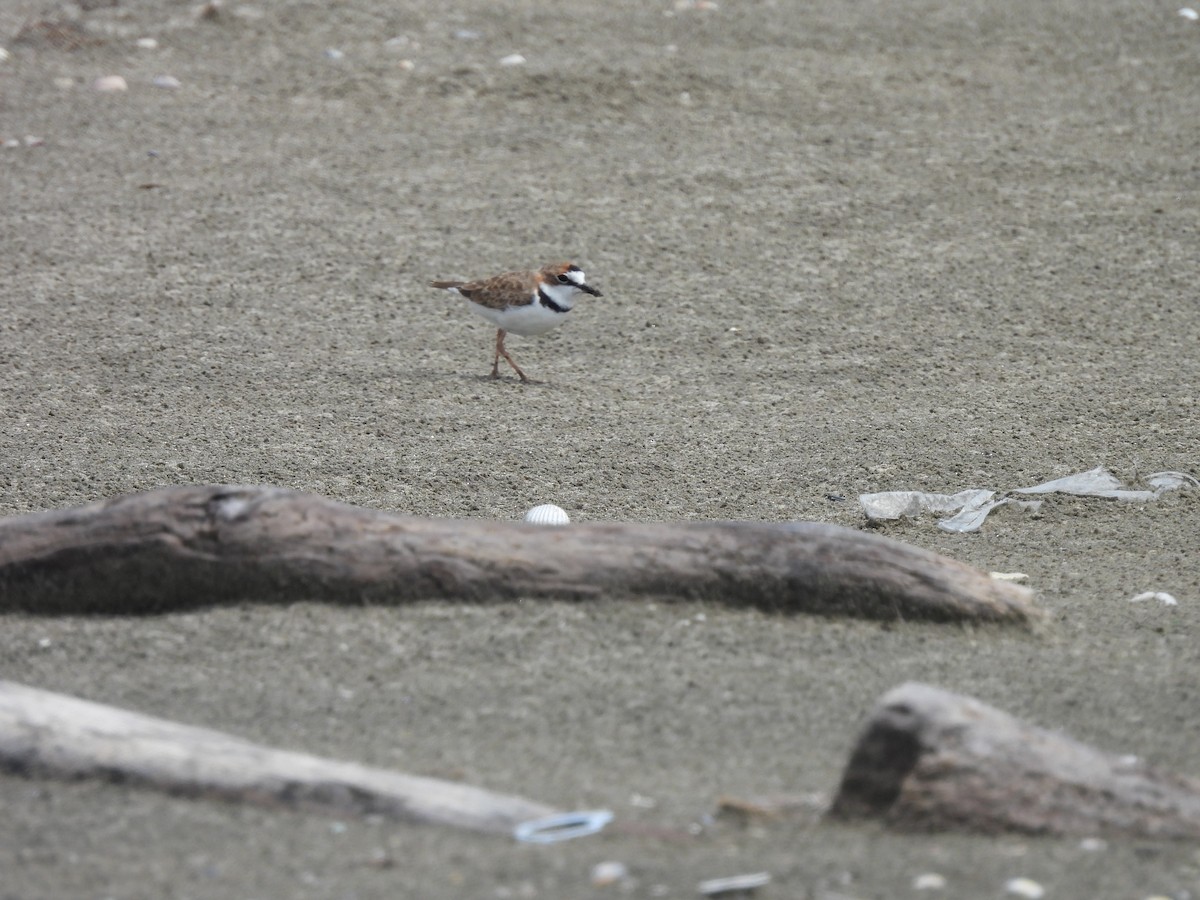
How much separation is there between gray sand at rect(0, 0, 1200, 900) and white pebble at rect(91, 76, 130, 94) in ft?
0.40

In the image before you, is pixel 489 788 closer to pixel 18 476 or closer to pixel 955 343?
pixel 18 476

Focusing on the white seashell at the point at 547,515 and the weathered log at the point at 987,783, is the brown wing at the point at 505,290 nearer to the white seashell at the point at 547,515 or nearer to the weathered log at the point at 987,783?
the white seashell at the point at 547,515

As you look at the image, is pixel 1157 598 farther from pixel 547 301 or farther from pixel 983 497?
pixel 547 301

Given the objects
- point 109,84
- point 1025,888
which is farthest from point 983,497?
point 109,84

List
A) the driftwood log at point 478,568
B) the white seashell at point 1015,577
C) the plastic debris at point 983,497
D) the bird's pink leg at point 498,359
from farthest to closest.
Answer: the bird's pink leg at point 498,359 < the plastic debris at point 983,497 < the white seashell at point 1015,577 < the driftwood log at point 478,568

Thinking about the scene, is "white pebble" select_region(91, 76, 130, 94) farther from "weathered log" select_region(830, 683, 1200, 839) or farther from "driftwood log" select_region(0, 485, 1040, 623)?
"weathered log" select_region(830, 683, 1200, 839)

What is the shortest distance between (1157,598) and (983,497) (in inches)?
47.2

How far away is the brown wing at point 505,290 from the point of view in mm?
7754

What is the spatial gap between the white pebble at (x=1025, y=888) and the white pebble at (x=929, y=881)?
12 cm

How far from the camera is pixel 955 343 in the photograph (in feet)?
26.4

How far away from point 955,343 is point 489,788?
5353mm

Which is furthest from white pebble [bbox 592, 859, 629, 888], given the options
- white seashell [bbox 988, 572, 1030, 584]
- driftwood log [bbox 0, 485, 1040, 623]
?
white seashell [bbox 988, 572, 1030, 584]

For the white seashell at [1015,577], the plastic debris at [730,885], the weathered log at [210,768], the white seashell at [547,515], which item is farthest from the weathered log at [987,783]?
the white seashell at [547,515]

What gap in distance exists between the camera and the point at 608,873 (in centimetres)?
289
